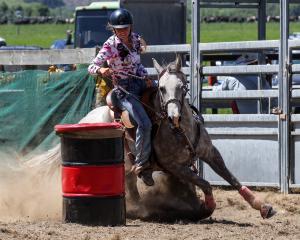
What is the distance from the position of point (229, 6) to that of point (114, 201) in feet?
22.1

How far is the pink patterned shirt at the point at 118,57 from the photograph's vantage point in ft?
33.2

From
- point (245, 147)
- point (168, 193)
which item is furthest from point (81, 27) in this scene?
point (168, 193)

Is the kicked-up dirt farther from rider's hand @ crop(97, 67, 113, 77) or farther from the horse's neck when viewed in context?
rider's hand @ crop(97, 67, 113, 77)

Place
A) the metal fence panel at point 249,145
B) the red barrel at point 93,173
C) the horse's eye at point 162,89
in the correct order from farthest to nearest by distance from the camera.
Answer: the metal fence panel at point 249,145 → the horse's eye at point 162,89 → the red barrel at point 93,173

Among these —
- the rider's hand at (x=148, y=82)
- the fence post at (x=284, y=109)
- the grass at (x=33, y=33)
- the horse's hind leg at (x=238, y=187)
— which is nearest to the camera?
the horse's hind leg at (x=238, y=187)

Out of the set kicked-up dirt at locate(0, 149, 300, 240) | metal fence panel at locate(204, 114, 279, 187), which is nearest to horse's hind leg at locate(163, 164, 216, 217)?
kicked-up dirt at locate(0, 149, 300, 240)

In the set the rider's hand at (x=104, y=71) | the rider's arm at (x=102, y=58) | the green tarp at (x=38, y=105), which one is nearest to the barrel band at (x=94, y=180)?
the rider's hand at (x=104, y=71)

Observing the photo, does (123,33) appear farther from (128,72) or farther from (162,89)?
(162,89)

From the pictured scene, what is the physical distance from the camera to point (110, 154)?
9.18 m

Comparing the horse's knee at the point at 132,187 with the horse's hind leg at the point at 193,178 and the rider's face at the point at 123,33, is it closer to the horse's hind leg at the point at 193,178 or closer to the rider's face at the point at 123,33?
the horse's hind leg at the point at 193,178

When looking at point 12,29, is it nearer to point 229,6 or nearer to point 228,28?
point 228,28

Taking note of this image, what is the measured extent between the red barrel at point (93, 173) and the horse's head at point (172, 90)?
0.56 m

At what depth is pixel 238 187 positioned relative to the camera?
10.2 metres

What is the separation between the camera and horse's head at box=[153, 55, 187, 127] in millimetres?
9422
